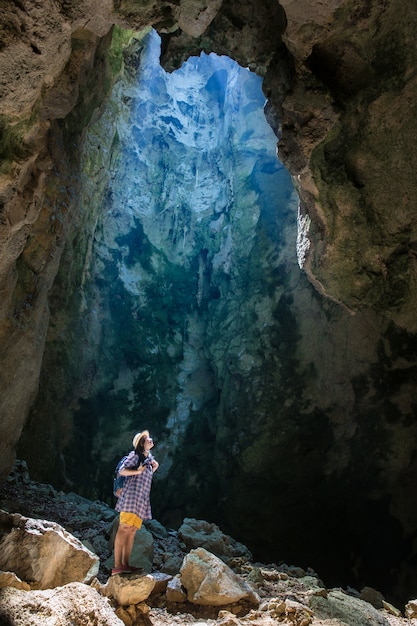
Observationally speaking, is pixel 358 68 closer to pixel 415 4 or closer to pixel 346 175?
pixel 415 4

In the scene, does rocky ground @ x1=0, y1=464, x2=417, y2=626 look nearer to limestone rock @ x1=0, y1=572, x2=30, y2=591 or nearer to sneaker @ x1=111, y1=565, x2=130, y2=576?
sneaker @ x1=111, y1=565, x2=130, y2=576

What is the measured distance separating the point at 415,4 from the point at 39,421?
8479 millimetres

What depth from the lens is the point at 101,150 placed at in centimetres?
862

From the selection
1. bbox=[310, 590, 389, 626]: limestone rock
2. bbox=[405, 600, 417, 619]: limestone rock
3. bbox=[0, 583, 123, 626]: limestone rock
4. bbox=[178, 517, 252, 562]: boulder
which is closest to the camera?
bbox=[0, 583, 123, 626]: limestone rock

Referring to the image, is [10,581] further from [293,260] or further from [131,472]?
[293,260]

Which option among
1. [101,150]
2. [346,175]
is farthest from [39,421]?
[346,175]

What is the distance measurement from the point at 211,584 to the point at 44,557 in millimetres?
1514

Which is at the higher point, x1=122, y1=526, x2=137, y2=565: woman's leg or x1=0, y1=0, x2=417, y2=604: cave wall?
x1=0, y1=0, x2=417, y2=604: cave wall

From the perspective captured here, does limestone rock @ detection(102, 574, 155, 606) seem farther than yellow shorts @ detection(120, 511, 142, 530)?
No

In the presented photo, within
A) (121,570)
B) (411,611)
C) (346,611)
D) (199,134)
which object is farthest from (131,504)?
(199,134)

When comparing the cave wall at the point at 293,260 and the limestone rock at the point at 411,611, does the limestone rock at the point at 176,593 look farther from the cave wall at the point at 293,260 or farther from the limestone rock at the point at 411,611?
the cave wall at the point at 293,260

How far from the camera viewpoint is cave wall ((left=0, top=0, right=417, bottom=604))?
4.28 metres

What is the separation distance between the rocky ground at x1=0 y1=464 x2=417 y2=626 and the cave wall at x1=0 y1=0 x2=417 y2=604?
2.84 ft

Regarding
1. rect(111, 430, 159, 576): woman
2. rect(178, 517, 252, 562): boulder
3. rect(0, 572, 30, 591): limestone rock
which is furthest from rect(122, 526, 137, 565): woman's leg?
rect(178, 517, 252, 562): boulder
